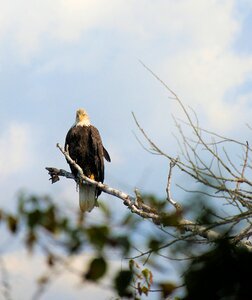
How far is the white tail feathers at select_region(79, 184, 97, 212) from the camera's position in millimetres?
9945

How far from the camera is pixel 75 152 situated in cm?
988

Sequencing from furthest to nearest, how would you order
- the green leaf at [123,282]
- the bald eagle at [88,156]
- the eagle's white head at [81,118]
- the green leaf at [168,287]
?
1. the eagle's white head at [81,118]
2. the bald eagle at [88,156]
3. the green leaf at [168,287]
4. the green leaf at [123,282]

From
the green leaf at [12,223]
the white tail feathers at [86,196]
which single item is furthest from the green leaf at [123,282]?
the white tail feathers at [86,196]

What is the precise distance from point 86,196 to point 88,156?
596mm

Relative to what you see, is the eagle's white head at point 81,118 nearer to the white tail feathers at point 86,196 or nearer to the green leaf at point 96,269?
the white tail feathers at point 86,196

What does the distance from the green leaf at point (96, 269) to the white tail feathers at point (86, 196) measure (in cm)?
827

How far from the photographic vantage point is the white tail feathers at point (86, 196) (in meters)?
9.95

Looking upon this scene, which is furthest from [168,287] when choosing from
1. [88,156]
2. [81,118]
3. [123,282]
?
[81,118]

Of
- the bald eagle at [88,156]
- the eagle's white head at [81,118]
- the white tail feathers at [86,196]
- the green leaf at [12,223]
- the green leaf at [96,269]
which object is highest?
the eagle's white head at [81,118]

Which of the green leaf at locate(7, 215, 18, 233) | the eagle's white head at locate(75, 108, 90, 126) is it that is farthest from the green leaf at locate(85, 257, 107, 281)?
the eagle's white head at locate(75, 108, 90, 126)

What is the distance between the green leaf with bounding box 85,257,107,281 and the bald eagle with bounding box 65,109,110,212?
26.3ft

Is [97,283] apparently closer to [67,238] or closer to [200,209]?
[67,238]

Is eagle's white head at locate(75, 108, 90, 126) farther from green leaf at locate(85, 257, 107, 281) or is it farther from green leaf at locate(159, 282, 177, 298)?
green leaf at locate(85, 257, 107, 281)

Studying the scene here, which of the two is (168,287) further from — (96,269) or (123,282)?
(96,269)
